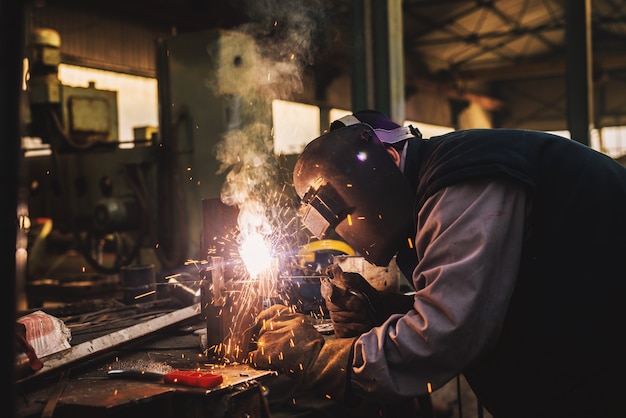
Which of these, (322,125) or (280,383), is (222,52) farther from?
(322,125)

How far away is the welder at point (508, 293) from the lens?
1.36m

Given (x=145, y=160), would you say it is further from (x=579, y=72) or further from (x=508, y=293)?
(x=508, y=293)

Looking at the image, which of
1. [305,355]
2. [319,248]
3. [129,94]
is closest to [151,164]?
[319,248]

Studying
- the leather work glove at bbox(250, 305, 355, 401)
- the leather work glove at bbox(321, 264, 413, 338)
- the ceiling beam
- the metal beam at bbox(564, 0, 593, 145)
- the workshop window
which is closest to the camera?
the leather work glove at bbox(250, 305, 355, 401)

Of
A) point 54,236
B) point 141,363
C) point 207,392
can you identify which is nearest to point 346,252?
point 141,363

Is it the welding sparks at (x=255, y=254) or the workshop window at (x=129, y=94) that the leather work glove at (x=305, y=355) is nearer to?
the welding sparks at (x=255, y=254)

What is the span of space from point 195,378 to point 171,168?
10.4ft

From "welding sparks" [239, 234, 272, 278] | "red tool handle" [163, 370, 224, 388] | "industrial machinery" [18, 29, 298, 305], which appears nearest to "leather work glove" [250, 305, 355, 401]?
"red tool handle" [163, 370, 224, 388]

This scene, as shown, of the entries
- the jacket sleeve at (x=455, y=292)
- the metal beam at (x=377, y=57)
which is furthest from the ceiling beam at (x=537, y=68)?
the jacket sleeve at (x=455, y=292)

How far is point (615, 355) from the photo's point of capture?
4.75 ft

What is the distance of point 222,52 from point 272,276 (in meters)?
A: 2.59

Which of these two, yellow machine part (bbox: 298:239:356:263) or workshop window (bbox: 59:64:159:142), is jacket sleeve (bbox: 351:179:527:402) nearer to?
yellow machine part (bbox: 298:239:356:263)

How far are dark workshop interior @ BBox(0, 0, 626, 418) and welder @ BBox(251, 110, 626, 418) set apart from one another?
0.41 metres

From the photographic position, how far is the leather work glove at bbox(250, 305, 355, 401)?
1.52 metres
